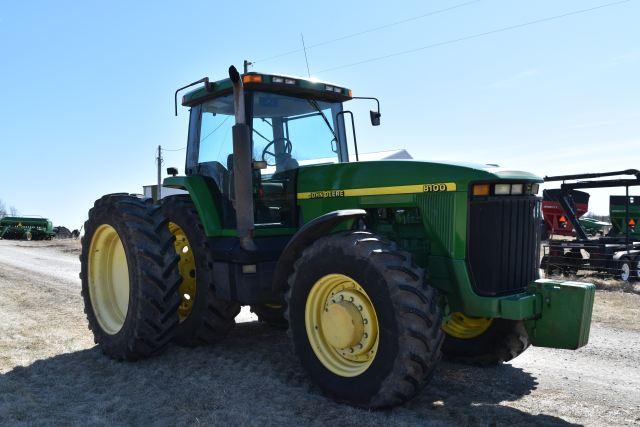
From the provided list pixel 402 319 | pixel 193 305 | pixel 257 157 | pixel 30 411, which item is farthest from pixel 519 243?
pixel 30 411

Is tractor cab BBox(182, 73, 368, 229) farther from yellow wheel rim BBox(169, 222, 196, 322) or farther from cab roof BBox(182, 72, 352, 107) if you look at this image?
yellow wheel rim BBox(169, 222, 196, 322)

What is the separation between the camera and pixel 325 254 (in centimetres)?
389

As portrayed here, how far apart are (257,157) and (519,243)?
230cm

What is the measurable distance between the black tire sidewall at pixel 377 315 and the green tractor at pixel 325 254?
11mm

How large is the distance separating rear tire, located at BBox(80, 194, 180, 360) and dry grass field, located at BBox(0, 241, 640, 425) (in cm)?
25

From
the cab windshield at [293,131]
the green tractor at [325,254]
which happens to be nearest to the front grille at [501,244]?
the green tractor at [325,254]

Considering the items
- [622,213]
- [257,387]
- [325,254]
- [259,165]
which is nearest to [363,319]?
[325,254]

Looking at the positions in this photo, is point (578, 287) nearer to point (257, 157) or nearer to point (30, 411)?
point (257, 157)

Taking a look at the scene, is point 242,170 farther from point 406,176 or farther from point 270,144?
point 406,176

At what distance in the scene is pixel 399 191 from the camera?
420 cm

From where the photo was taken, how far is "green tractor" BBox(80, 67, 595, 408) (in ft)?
12.0

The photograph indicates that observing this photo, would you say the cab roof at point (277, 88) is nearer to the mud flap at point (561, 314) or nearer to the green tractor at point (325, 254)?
the green tractor at point (325, 254)

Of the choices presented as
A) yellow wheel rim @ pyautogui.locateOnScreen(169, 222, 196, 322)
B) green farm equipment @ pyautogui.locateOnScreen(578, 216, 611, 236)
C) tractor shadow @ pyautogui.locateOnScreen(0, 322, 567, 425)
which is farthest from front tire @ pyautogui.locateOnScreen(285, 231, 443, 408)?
green farm equipment @ pyautogui.locateOnScreen(578, 216, 611, 236)

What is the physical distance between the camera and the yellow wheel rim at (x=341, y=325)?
148 inches
